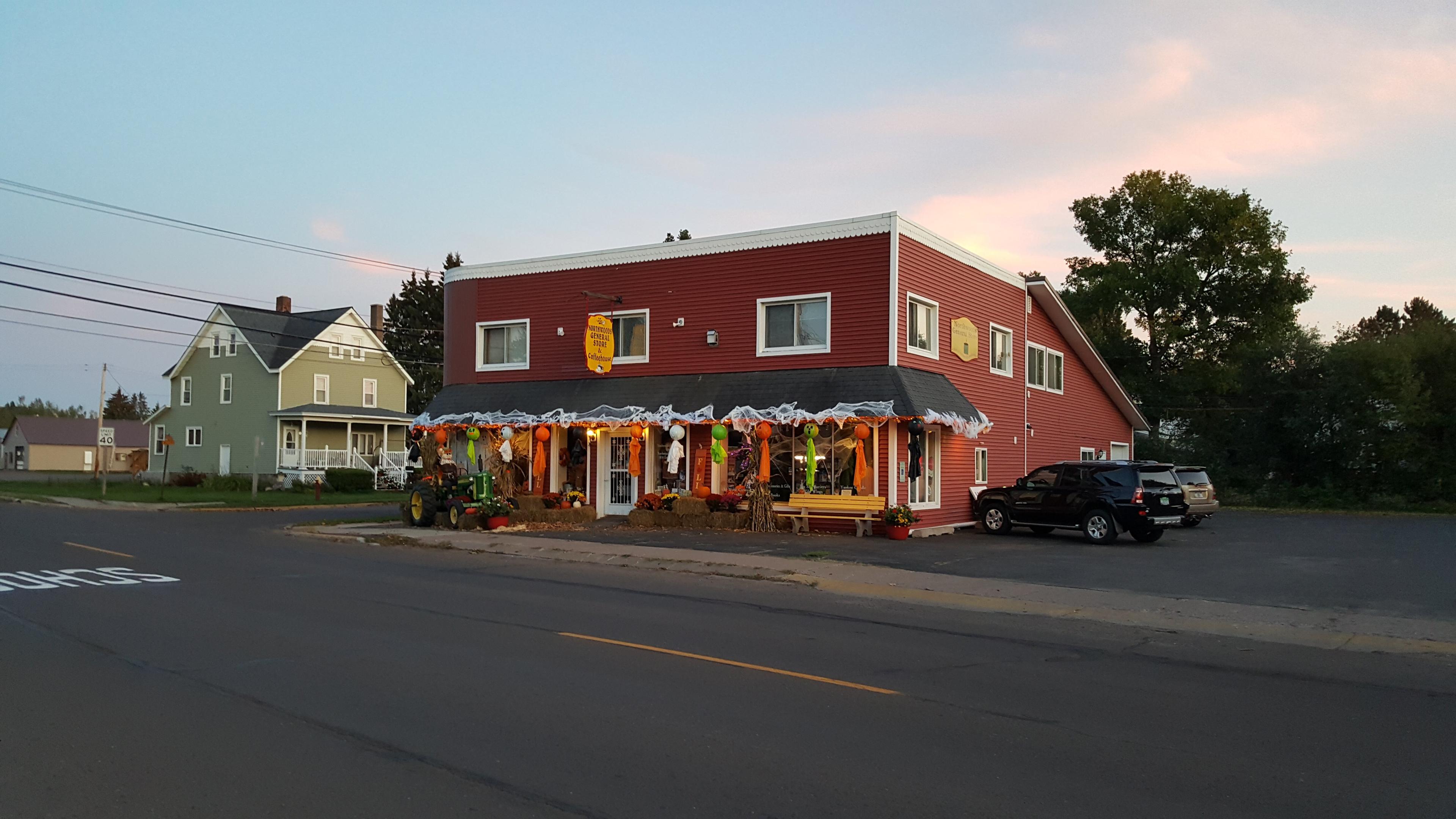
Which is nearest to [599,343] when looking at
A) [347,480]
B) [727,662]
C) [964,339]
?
[964,339]

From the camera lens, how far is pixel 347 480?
152 feet

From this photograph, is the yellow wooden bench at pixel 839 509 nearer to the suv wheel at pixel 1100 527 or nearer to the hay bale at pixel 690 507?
the hay bale at pixel 690 507

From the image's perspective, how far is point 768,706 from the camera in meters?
7.53

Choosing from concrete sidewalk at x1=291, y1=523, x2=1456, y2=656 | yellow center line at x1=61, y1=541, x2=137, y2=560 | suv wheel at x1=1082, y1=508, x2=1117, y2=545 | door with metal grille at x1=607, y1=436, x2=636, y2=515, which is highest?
door with metal grille at x1=607, y1=436, x2=636, y2=515

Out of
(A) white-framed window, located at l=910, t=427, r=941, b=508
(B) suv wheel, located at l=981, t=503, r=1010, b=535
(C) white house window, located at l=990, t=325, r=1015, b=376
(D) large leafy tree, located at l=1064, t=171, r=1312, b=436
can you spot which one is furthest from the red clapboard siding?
(D) large leafy tree, located at l=1064, t=171, r=1312, b=436

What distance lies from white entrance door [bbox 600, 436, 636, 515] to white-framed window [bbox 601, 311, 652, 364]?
2.13 metres

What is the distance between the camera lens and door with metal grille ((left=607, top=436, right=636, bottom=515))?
89.0 feet

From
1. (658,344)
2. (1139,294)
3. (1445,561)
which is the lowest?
(1445,561)

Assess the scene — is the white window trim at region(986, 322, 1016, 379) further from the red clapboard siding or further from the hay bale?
the hay bale

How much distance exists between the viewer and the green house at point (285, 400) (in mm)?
49844

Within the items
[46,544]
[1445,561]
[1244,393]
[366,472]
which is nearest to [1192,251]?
[1244,393]

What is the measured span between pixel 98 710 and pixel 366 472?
42687 millimetres

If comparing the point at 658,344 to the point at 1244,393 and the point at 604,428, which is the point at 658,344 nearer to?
the point at 604,428

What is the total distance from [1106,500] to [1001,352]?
26.2 ft
